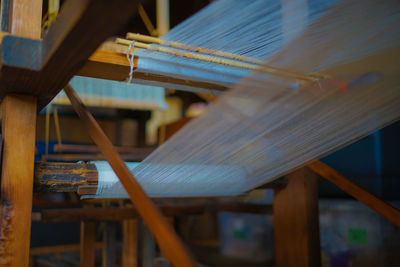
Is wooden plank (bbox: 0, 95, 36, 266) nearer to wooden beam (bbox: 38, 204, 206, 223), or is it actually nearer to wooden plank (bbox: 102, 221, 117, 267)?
wooden beam (bbox: 38, 204, 206, 223)

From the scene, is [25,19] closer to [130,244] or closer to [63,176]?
[63,176]

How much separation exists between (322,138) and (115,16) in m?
1.04

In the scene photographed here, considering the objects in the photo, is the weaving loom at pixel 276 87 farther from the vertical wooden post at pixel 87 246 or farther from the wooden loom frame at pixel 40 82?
the vertical wooden post at pixel 87 246

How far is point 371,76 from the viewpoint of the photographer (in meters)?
1.18

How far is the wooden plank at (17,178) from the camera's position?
1062 millimetres

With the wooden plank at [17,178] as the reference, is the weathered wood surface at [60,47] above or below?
above

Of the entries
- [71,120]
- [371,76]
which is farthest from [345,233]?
[71,120]

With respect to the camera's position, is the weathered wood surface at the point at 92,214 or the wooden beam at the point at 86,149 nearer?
the weathered wood surface at the point at 92,214

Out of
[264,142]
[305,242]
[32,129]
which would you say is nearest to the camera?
[32,129]

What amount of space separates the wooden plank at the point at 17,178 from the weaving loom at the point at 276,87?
0.33 meters

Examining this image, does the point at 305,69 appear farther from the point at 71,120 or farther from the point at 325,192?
the point at 71,120

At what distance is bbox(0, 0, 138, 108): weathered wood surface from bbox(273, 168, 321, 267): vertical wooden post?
1.32 meters

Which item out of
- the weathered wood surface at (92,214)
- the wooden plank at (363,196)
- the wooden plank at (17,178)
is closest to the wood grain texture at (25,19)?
the wooden plank at (17,178)

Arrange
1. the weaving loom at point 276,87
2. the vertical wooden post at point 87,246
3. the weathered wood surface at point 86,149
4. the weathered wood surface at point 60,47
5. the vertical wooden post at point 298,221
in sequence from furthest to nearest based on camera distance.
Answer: the weathered wood surface at point 86,149
the vertical wooden post at point 87,246
the vertical wooden post at point 298,221
the weaving loom at point 276,87
the weathered wood surface at point 60,47
